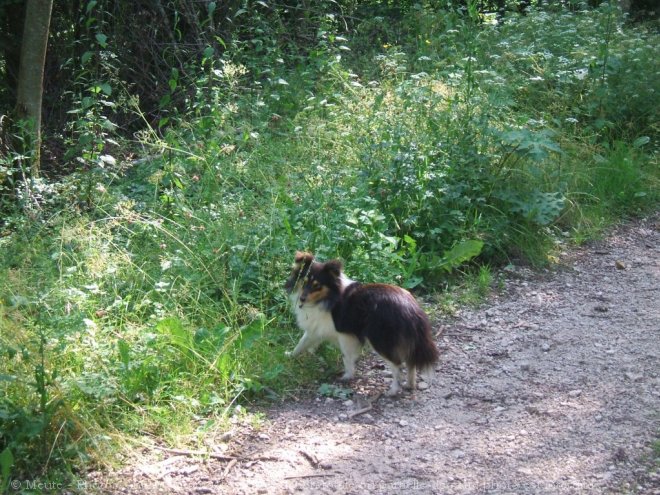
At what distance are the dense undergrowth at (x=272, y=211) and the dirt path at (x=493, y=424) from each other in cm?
40

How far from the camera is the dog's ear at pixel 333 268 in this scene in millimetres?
5711

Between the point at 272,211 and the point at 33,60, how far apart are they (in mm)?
3212

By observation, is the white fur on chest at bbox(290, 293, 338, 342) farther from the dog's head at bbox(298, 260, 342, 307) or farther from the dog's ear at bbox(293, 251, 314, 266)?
the dog's ear at bbox(293, 251, 314, 266)

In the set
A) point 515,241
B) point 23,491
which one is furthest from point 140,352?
point 515,241

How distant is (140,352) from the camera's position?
519 cm

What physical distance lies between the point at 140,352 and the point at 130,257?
1376 mm

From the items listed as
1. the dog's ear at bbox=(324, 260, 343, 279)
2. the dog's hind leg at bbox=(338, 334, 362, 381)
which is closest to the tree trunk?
the dog's ear at bbox=(324, 260, 343, 279)

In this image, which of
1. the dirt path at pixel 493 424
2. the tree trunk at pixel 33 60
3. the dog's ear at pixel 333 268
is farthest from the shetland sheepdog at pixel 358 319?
the tree trunk at pixel 33 60

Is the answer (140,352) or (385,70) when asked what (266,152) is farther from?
(140,352)

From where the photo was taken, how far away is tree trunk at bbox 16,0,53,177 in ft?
25.3

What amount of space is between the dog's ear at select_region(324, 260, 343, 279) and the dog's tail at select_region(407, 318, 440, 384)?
0.71 m

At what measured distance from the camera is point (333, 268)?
5723mm

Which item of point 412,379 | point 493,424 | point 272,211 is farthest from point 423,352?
point 272,211

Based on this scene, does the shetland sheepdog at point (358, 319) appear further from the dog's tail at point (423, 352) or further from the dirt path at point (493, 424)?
the dirt path at point (493, 424)
